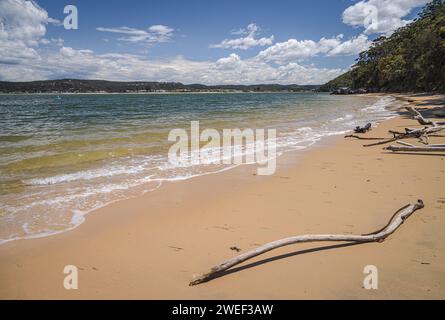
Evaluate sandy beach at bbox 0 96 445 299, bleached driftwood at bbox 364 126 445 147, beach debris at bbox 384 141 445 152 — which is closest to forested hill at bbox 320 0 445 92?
bleached driftwood at bbox 364 126 445 147

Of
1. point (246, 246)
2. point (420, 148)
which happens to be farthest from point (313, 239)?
point (420, 148)

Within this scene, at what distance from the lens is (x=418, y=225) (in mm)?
4582

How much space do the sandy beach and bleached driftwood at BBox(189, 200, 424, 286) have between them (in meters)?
0.10

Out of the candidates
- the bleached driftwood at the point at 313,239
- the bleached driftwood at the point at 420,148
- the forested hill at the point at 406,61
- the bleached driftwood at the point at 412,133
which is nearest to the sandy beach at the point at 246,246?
the bleached driftwood at the point at 313,239

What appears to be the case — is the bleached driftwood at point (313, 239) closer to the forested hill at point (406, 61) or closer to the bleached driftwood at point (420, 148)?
the bleached driftwood at point (420, 148)

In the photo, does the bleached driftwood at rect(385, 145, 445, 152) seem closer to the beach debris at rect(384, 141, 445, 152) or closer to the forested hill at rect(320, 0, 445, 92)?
the beach debris at rect(384, 141, 445, 152)

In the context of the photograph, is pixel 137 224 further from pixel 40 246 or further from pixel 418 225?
pixel 418 225

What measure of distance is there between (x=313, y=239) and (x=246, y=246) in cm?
93

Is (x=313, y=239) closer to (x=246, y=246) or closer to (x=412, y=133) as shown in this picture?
(x=246, y=246)

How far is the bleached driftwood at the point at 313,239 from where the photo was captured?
11.0 feet

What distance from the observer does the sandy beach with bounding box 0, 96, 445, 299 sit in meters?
3.26

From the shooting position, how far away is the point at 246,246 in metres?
4.16

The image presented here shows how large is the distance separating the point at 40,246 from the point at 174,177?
4003 millimetres
